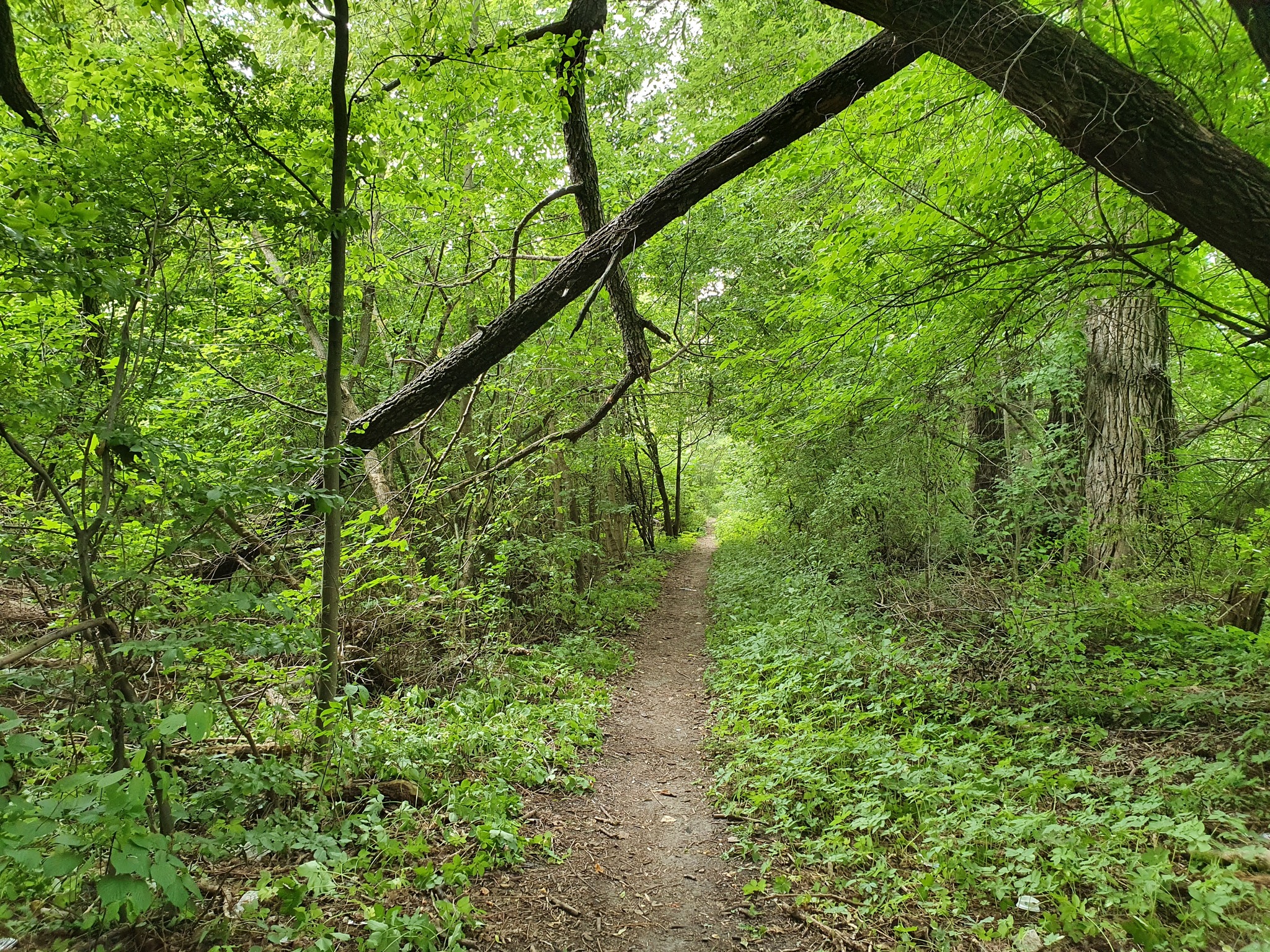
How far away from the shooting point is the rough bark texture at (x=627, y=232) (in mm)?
4055

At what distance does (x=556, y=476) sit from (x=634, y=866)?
5003 millimetres

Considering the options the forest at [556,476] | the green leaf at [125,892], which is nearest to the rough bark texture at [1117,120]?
the forest at [556,476]

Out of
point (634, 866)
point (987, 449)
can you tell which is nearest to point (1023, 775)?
point (634, 866)

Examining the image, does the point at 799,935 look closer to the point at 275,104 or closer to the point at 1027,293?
the point at 1027,293

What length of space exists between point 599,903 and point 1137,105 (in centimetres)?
535

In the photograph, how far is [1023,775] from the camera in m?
3.69

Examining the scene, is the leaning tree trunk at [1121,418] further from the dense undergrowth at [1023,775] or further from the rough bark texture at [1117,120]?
the rough bark texture at [1117,120]

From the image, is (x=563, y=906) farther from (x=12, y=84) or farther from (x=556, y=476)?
(x=12, y=84)

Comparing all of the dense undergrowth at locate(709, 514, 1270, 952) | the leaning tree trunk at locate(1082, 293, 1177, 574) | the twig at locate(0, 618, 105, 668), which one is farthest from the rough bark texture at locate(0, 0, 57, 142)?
the leaning tree trunk at locate(1082, 293, 1177, 574)

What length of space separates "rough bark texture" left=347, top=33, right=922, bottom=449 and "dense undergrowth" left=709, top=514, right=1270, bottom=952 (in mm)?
3921

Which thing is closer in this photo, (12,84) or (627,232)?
(12,84)

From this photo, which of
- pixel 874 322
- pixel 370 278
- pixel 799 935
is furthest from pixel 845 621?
pixel 370 278

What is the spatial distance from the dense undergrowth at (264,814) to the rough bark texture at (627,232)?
6.54 ft

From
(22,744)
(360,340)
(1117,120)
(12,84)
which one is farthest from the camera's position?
(360,340)
